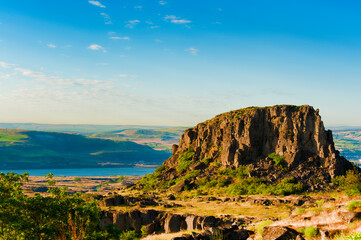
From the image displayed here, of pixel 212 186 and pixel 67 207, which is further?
pixel 212 186

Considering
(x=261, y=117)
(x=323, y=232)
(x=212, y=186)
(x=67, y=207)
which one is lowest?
(x=212, y=186)

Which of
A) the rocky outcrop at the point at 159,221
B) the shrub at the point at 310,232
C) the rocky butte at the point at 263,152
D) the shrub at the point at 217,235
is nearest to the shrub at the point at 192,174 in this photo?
the rocky butte at the point at 263,152

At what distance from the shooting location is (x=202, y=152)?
81.6 meters

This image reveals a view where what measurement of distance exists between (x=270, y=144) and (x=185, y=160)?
2511cm

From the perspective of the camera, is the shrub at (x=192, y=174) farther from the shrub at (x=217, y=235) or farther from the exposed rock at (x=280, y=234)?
the exposed rock at (x=280, y=234)

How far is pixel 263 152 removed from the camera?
73.6 metres

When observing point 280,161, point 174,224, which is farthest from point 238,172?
point 174,224

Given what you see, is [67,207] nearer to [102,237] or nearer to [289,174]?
[102,237]

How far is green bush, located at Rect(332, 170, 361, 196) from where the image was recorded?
184ft

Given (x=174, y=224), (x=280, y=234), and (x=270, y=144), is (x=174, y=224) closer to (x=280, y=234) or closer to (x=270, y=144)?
(x=280, y=234)

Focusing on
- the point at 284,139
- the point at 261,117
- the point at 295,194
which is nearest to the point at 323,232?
the point at 295,194

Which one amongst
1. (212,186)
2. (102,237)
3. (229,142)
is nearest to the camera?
(102,237)

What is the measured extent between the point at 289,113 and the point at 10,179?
6359cm

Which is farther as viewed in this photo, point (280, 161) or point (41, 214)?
point (280, 161)
